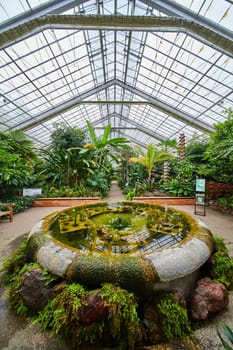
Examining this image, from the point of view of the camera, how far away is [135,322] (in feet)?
3.66

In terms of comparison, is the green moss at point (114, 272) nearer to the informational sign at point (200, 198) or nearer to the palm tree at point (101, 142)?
the informational sign at point (200, 198)

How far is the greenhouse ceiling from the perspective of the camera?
4.34 m

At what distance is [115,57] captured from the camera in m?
8.20

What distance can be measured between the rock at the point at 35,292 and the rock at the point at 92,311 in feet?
1.20

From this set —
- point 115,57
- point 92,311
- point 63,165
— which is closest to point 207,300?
point 92,311

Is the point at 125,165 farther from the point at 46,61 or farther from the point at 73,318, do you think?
the point at 73,318

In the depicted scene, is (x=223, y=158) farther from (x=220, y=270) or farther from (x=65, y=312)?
(x=65, y=312)

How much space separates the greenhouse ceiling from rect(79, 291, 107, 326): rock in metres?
5.59

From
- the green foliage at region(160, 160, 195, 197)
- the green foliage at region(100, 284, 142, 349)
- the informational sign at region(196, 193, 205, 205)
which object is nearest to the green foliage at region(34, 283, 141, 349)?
the green foliage at region(100, 284, 142, 349)

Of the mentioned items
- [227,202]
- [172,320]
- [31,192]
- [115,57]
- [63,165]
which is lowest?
[172,320]

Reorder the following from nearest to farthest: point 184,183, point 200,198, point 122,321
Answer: point 122,321
point 200,198
point 184,183

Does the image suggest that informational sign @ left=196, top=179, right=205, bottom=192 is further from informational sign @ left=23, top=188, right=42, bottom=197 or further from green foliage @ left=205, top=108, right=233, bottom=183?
informational sign @ left=23, top=188, right=42, bottom=197

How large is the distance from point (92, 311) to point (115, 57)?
9.60 meters

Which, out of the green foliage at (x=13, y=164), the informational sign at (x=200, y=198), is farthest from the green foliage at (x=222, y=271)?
the green foliage at (x=13, y=164)
